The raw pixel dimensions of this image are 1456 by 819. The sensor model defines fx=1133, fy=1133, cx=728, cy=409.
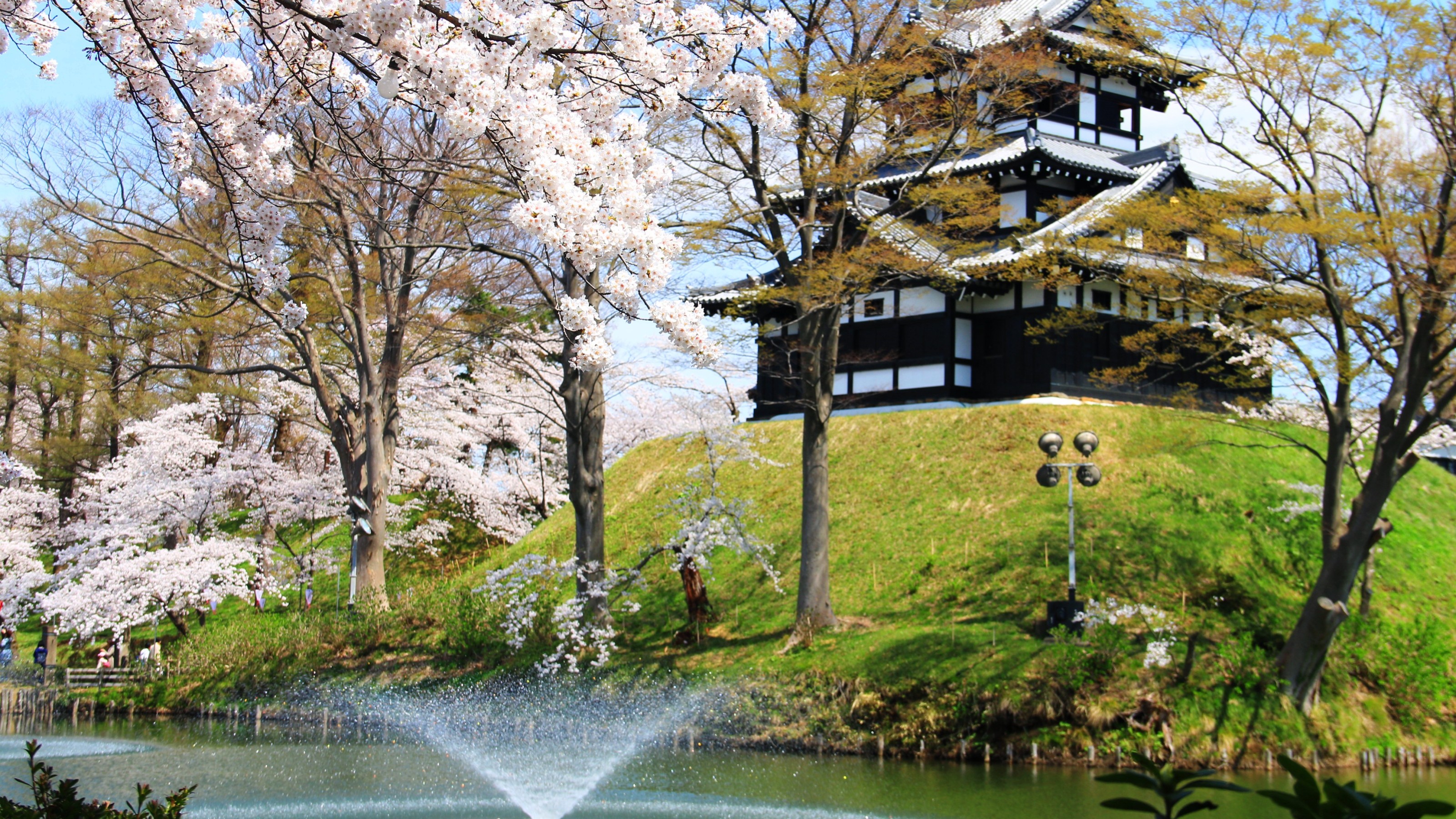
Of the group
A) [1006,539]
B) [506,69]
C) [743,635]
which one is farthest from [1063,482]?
[506,69]

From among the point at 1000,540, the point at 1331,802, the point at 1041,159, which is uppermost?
the point at 1041,159

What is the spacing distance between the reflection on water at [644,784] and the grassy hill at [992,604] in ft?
3.07

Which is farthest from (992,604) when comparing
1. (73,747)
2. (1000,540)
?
(73,747)

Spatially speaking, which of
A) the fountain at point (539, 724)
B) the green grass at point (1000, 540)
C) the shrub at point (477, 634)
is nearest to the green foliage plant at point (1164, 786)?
the fountain at point (539, 724)

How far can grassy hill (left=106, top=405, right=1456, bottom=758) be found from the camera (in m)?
15.7

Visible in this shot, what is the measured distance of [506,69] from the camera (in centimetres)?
679

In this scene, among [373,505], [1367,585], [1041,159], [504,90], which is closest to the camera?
[504,90]

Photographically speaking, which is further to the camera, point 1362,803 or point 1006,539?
point 1006,539

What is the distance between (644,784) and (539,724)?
5.01 metres

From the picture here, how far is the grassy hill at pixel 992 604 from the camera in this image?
617 inches

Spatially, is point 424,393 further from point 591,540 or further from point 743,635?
point 743,635

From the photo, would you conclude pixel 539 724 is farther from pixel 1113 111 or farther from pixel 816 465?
pixel 1113 111

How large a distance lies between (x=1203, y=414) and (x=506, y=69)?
1447 centimetres

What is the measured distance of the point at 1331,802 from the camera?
2416 millimetres
